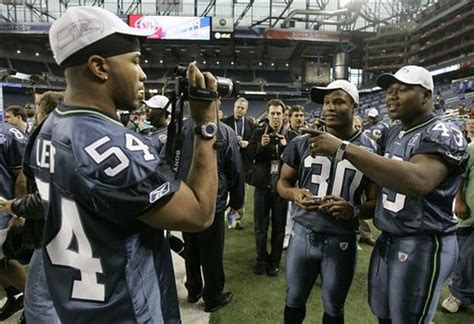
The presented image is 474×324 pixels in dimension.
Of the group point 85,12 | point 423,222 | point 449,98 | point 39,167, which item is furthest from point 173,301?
point 449,98

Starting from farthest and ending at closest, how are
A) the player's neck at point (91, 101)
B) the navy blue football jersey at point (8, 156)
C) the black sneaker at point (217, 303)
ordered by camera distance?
the black sneaker at point (217, 303) < the navy blue football jersey at point (8, 156) < the player's neck at point (91, 101)

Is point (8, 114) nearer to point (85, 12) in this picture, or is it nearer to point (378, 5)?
point (85, 12)

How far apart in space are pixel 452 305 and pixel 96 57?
3702 mm

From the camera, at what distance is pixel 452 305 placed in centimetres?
330

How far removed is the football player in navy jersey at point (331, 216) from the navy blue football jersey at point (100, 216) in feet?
4.18

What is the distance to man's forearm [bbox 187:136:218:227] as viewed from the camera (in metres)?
1.10

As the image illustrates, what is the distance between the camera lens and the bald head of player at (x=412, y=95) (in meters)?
2.00

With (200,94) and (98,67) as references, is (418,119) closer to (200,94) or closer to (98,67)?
(200,94)

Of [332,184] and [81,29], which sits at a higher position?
[81,29]

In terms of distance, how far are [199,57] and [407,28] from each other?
20.3 metres

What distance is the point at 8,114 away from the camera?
361 cm

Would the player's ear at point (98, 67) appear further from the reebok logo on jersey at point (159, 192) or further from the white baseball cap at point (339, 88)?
the white baseball cap at point (339, 88)

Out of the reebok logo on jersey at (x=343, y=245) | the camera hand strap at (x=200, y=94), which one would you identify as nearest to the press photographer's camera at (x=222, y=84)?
the camera hand strap at (x=200, y=94)

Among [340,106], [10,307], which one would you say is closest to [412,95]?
[340,106]
